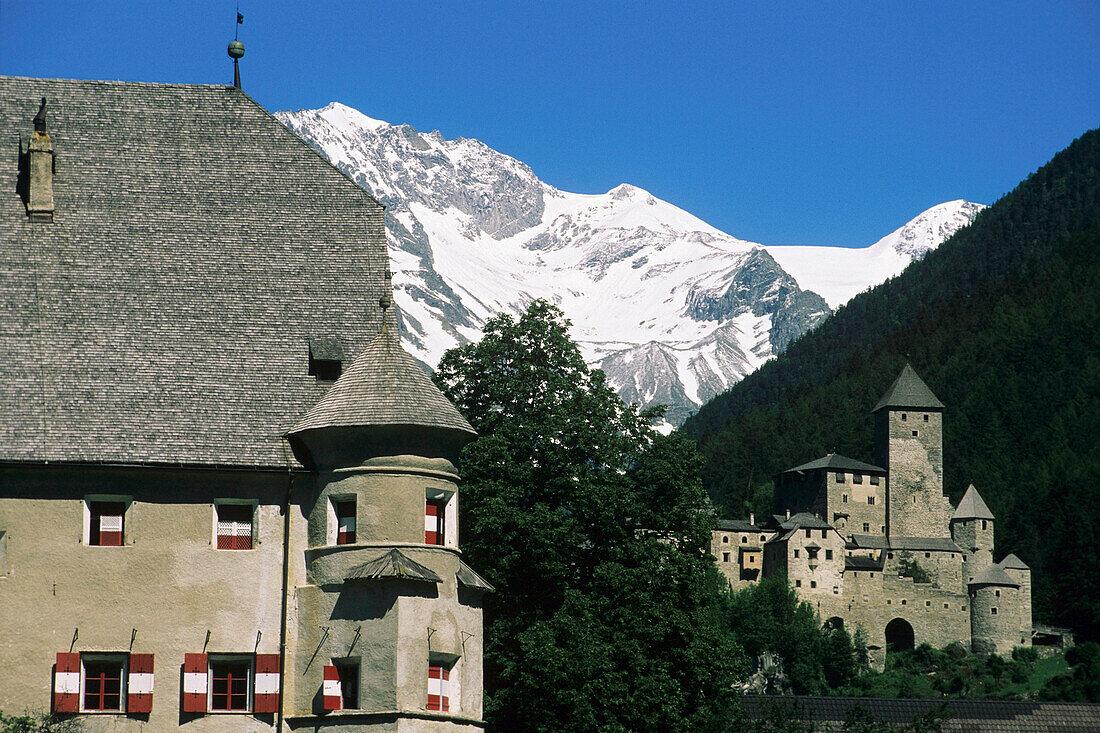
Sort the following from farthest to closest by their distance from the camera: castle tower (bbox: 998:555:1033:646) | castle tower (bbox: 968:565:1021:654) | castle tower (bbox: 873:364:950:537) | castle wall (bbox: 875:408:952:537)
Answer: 1. castle tower (bbox: 873:364:950:537)
2. castle wall (bbox: 875:408:952:537)
3. castle tower (bbox: 998:555:1033:646)
4. castle tower (bbox: 968:565:1021:654)

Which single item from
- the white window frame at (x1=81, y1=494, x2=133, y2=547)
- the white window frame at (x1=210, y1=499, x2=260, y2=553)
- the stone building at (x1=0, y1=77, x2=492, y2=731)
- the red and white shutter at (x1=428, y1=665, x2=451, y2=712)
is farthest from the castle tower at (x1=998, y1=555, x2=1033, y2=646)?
the white window frame at (x1=81, y1=494, x2=133, y2=547)

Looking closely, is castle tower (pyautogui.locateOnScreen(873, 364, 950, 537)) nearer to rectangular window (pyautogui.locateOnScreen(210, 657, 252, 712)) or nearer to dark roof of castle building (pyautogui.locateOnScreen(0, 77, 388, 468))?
dark roof of castle building (pyautogui.locateOnScreen(0, 77, 388, 468))

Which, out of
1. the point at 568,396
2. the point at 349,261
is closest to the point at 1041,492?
the point at 568,396

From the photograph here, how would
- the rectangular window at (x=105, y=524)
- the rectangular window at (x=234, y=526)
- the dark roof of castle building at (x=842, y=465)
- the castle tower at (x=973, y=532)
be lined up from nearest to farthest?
the rectangular window at (x=105, y=524), the rectangular window at (x=234, y=526), the castle tower at (x=973, y=532), the dark roof of castle building at (x=842, y=465)

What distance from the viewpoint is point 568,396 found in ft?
154

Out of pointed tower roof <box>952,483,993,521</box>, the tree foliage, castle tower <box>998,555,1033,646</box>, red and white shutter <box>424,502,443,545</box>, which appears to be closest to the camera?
red and white shutter <box>424,502,443,545</box>

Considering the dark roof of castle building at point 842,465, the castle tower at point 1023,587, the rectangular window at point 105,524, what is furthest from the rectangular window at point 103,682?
the dark roof of castle building at point 842,465

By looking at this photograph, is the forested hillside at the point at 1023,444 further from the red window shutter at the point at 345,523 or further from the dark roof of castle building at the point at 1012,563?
the red window shutter at the point at 345,523

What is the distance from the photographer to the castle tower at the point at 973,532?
14612cm

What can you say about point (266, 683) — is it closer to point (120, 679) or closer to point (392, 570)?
point (120, 679)

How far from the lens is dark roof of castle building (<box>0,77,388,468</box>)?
1287 inches

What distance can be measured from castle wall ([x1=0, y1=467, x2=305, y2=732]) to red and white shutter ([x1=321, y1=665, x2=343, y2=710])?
4.06ft

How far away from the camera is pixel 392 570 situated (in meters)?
31.6

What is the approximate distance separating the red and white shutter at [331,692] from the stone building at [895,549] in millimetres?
108050
